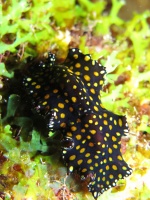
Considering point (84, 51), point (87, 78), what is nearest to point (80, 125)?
point (87, 78)

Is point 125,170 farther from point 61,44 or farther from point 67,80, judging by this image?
point 61,44

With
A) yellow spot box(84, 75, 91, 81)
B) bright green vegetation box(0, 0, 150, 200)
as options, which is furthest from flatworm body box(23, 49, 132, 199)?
bright green vegetation box(0, 0, 150, 200)

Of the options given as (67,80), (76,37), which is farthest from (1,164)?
(76,37)

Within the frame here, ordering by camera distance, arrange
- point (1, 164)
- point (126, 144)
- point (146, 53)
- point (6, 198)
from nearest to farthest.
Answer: point (6, 198) < point (1, 164) < point (126, 144) < point (146, 53)

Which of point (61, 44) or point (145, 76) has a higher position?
point (61, 44)

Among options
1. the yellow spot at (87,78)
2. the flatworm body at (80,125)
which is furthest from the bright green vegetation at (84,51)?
the yellow spot at (87,78)

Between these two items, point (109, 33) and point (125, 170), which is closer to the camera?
point (125, 170)

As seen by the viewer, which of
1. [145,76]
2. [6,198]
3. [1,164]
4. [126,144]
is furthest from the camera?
[145,76]
